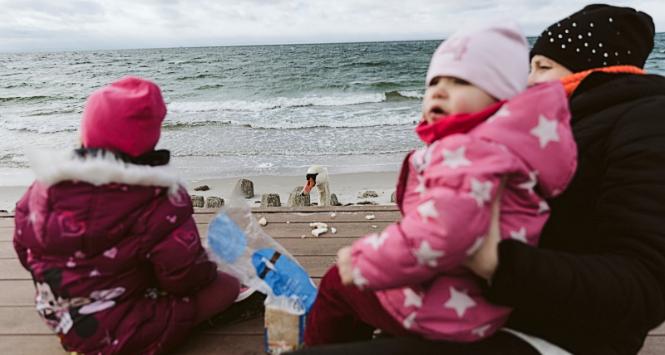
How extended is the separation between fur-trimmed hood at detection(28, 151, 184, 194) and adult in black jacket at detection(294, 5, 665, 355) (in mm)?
812

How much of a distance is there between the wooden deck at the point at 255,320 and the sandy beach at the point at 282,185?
2.85 meters

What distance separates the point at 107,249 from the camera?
1.68 meters

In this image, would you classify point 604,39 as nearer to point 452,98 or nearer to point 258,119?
point 452,98

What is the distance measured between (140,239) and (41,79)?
27.8 metres

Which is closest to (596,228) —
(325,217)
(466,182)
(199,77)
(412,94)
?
(466,182)

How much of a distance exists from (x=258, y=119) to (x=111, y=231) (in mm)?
11967

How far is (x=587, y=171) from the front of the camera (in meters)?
1.32

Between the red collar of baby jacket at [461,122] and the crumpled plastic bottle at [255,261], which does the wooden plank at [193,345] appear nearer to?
the crumpled plastic bottle at [255,261]

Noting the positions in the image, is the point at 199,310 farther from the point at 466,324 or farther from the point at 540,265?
the point at 540,265

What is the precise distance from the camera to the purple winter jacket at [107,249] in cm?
161

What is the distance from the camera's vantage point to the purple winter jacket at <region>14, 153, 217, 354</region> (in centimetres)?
161

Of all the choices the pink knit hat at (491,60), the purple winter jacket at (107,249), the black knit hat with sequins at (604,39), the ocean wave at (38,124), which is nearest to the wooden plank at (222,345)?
the purple winter jacket at (107,249)

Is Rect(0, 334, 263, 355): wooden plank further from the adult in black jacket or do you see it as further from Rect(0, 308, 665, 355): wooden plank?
the adult in black jacket

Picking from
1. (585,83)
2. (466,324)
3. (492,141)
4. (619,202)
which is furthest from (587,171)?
(466,324)
